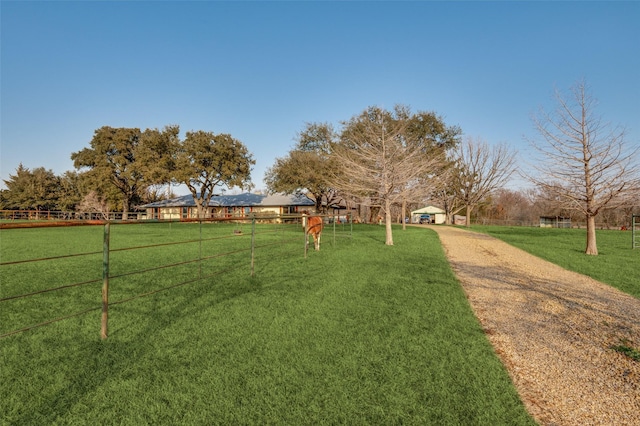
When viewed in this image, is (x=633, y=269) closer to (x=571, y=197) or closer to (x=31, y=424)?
(x=571, y=197)

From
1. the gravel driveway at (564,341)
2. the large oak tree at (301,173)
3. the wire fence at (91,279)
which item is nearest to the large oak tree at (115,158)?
the large oak tree at (301,173)

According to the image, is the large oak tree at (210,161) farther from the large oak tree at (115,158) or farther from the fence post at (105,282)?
the fence post at (105,282)

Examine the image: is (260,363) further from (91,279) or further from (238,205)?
(238,205)

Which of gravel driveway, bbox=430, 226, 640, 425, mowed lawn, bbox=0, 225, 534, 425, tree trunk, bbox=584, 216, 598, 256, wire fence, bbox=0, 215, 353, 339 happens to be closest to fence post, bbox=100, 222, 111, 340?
wire fence, bbox=0, 215, 353, 339

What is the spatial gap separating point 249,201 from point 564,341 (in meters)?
51.8

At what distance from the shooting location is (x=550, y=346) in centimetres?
423

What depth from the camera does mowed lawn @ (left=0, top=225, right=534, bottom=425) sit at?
267 centimetres

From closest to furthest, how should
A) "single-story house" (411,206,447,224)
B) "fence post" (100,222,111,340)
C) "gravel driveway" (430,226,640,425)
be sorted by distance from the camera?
"gravel driveway" (430,226,640,425)
"fence post" (100,222,111,340)
"single-story house" (411,206,447,224)

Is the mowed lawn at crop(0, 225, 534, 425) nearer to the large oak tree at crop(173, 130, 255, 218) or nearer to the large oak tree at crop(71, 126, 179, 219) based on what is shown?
the large oak tree at crop(173, 130, 255, 218)

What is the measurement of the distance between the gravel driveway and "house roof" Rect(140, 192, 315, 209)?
1617 inches

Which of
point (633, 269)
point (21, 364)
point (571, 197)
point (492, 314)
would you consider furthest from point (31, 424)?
point (571, 197)

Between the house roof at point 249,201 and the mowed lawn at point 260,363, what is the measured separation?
1676 inches

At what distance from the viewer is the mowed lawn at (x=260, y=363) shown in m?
2.67

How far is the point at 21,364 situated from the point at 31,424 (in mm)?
1317
